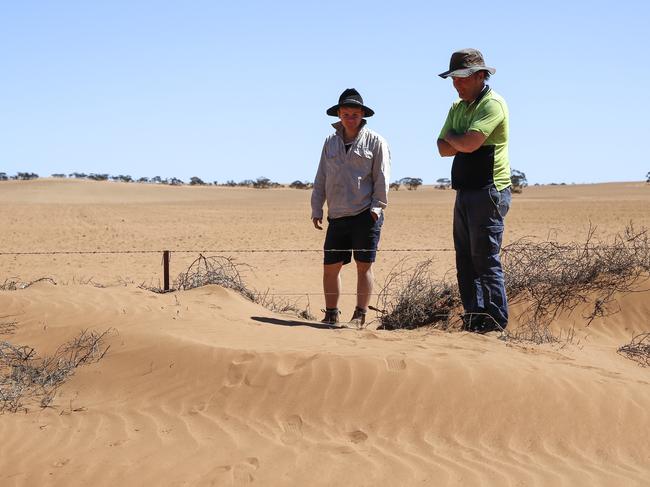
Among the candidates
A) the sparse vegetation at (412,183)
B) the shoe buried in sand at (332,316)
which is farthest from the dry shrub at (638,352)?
the sparse vegetation at (412,183)

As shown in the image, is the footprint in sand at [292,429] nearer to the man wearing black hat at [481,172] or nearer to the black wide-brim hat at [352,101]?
the man wearing black hat at [481,172]

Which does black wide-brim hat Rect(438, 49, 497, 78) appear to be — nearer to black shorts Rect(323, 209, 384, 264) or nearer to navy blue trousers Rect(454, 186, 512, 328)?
navy blue trousers Rect(454, 186, 512, 328)

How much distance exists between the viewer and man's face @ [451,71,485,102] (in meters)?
6.24

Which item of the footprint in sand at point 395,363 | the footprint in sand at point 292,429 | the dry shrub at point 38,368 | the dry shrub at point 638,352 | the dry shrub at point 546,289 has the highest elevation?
the dry shrub at point 546,289

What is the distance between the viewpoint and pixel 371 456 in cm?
438

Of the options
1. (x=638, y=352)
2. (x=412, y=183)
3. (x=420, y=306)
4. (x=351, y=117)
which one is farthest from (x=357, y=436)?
(x=412, y=183)

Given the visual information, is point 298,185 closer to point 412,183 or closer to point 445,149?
point 412,183

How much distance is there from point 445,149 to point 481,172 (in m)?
0.32

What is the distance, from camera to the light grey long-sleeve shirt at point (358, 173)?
708cm

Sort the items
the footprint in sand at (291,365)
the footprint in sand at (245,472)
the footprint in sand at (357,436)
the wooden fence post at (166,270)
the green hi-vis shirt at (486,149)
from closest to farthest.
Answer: the footprint in sand at (245,472)
the footprint in sand at (357,436)
the footprint in sand at (291,365)
the green hi-vis shirt at (486,149)
the wooden fence post at (166,270)

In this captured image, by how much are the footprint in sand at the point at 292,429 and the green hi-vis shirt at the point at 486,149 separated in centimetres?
232

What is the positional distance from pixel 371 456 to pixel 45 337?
128 inches

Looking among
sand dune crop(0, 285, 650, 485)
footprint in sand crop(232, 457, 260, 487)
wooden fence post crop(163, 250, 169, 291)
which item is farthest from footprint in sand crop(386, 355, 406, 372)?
wooden fence post crop(163, 250, 169, 291)

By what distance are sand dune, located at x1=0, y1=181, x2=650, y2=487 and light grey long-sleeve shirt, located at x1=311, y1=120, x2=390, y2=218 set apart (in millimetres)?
1065
